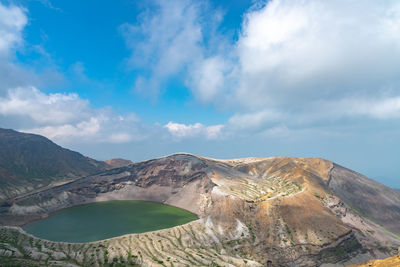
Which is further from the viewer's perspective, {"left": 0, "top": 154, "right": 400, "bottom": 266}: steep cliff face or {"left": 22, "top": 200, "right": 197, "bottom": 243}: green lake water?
{"left": 22, "top": 200, "right": 197, "bottom": 243}: green lake water

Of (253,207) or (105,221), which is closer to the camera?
(253,207)

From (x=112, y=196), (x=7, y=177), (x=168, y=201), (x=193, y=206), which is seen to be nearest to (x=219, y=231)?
(x=193, y=206)

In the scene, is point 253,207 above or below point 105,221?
above

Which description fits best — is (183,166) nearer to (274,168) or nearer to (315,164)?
(274,168)

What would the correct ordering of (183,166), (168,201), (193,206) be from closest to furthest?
(193,206)
(168,201)
(183,166)
